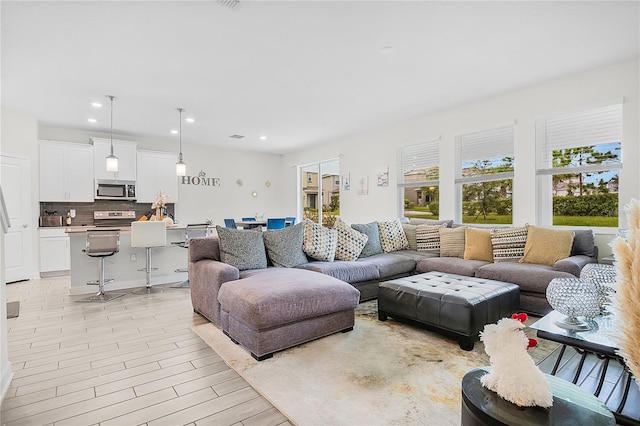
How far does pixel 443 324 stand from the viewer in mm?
2691

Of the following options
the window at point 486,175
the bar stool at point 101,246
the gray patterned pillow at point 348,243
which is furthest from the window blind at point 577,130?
the bar stool at point 101,246

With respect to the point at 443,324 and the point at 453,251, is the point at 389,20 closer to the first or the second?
the point at 443,324

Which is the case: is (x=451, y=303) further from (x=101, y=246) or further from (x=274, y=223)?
(x=274, y=223)

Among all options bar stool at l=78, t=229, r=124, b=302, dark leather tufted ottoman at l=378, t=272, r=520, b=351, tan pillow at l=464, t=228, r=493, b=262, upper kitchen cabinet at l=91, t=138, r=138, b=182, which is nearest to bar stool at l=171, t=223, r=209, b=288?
bar stool at l=78, t=229, r=124, b=302

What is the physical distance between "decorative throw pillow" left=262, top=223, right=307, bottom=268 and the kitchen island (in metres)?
1.96

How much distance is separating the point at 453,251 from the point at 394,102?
2.31 m

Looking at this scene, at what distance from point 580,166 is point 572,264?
1.52m

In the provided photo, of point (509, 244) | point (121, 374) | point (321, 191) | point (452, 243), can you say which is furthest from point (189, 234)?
point (509, 244)

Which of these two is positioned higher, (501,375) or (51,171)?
(51,171)

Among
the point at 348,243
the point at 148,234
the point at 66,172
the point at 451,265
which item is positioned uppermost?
the point at 66,172

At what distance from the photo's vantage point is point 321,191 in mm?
8258

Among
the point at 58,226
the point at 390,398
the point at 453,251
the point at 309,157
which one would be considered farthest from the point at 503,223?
the point at 58,226

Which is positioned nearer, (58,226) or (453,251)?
(453,251)

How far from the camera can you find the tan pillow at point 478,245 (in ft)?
13.4
